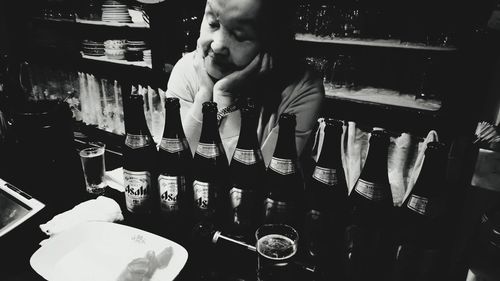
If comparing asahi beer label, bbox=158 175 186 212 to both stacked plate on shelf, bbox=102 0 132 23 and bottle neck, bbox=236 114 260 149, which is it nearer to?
bottle neck, bbox=236 114 260 149

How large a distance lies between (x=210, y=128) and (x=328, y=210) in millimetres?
450

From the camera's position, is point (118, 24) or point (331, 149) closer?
point (331, 149)

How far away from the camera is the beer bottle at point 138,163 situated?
43.7 inches

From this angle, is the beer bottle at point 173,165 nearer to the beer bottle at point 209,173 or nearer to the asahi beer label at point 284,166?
the beer bottle at point 209,173

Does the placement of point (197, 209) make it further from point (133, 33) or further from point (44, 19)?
point (44, 19)

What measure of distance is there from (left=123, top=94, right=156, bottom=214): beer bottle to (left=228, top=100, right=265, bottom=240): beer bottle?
0.28 metres

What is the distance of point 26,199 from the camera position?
3.92ft

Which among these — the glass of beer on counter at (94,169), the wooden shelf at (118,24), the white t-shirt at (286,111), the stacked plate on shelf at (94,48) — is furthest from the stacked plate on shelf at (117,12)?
the glass of beer on counter at (94,169)

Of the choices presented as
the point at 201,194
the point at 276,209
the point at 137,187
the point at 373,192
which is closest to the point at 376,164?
the point at 373,192

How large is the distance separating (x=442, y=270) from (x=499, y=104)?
31.7 inches

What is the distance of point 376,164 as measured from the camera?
0.95m

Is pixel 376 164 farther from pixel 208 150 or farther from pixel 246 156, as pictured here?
pixel 208 150

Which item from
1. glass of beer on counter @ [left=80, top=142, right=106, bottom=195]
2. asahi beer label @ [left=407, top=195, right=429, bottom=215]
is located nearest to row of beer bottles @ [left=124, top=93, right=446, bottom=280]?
asahi beer label @ [left=407, top=195, right=429, bottom=215]

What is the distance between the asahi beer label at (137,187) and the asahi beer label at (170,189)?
48 millimetres
